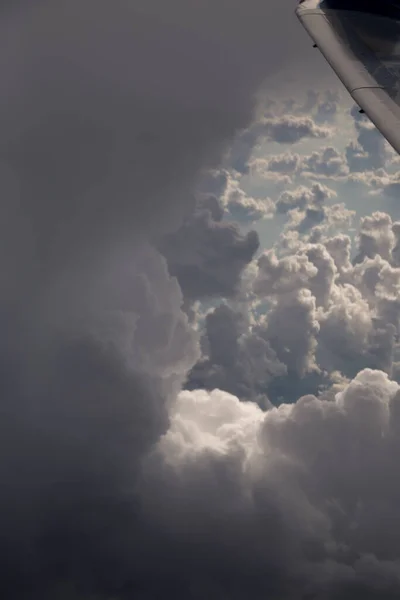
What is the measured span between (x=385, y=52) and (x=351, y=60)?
2.60 meters

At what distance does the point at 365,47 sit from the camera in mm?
28359

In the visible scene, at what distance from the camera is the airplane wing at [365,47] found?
22.7 meters

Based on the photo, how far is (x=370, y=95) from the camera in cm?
2372

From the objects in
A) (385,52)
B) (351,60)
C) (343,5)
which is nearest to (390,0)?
(343,5)

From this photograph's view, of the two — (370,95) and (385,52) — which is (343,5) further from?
(370,95)

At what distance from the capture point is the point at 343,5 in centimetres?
3184

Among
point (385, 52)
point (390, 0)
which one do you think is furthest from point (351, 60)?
point (390, 0)

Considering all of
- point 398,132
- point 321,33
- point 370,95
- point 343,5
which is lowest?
point 398,132

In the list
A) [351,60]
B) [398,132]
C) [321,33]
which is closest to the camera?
[398,132]

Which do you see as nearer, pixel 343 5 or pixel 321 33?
pixel 321 33

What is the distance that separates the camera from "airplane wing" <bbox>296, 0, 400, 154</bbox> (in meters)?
22.7

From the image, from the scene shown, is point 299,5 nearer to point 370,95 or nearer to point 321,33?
point 321,33

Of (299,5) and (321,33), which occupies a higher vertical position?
(299,5)

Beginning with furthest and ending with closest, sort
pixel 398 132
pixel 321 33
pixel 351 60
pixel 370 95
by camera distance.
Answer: pixel 321 33 < pixel 351 60 < pixel 370 95 < pixel 398 132
